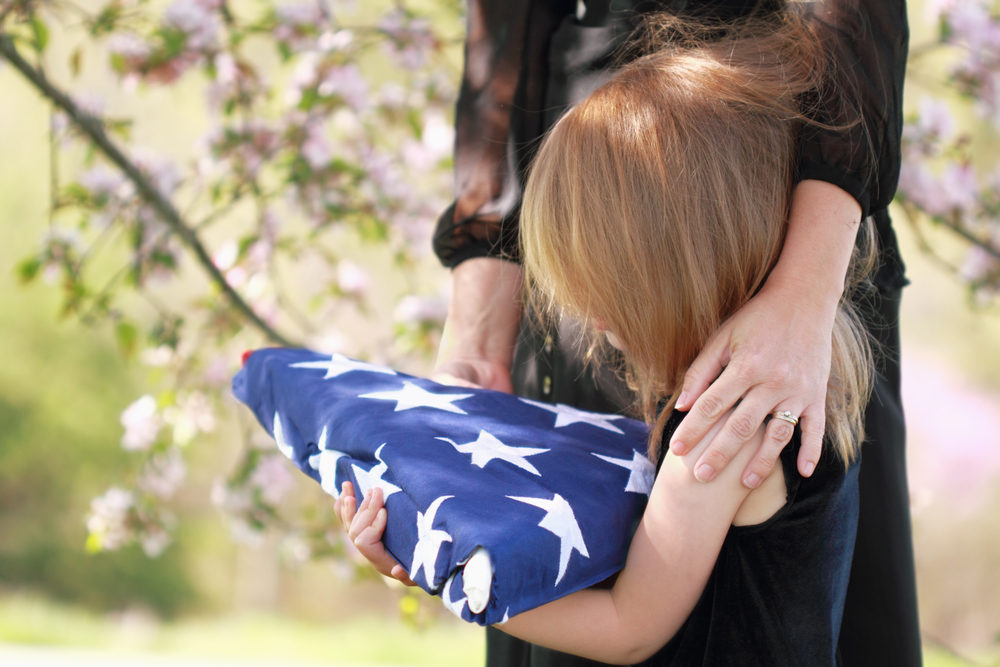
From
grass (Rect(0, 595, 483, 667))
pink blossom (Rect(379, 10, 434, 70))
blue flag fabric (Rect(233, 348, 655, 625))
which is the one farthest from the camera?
grass (Rect(0, 595, 483, 667))

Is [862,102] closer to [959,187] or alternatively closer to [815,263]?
[815,263]

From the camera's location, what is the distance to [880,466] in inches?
35.1

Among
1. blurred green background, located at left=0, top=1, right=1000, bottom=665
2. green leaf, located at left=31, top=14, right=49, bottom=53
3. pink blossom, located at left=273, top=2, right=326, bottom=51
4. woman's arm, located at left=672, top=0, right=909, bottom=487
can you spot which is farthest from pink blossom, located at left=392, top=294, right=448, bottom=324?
blurred green background, located at left=0, top=1, right=1000, bottom=665

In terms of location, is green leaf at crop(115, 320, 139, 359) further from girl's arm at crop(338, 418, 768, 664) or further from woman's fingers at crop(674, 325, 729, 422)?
woman's fingers at crop(674, 325, 729, 422)

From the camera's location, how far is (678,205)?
0.78 meters

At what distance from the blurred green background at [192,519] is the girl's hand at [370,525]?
8.93ft

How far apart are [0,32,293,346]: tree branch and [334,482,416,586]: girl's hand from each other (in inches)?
46.8

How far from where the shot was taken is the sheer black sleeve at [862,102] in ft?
2.62

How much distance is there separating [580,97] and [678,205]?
295mm

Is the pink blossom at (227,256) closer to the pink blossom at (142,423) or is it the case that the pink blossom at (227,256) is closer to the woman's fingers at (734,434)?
the pink blossom at (142,423)

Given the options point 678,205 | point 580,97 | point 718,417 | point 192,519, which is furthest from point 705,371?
point 192,519

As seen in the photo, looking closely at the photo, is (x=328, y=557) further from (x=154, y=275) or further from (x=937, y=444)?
(x=937, y=444)

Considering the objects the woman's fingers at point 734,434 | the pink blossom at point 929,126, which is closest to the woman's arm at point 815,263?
the woman's fingers at point 734,434

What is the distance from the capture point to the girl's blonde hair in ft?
2.57
